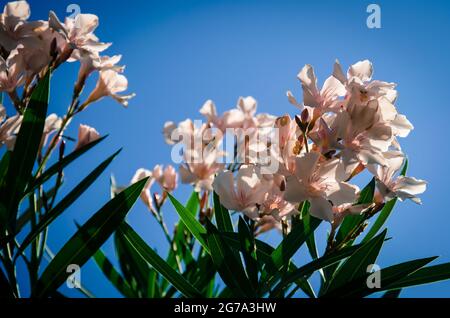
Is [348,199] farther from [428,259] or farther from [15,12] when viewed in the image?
[15,12]

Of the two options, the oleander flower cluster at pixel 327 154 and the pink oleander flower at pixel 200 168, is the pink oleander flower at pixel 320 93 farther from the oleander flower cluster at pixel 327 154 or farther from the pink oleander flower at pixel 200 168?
the pink oleander flower at pixel 200 168

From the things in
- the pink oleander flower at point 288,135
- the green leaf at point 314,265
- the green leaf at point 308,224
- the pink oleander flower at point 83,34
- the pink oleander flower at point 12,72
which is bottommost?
the green leaf at point 314,265

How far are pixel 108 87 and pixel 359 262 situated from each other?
79 centimetres

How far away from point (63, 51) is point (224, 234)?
0.57 m

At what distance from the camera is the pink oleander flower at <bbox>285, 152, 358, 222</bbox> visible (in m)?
0.76

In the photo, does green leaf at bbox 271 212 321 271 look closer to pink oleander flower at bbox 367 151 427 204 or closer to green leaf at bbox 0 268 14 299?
pink oleander flower at bbox 367 151 427 204

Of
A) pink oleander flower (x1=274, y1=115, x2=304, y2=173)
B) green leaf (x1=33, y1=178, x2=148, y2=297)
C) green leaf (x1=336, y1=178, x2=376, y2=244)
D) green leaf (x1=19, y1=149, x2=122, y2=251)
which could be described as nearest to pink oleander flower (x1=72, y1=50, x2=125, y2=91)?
green leaf (x1=19, y1=149, x2=122, y2=251)

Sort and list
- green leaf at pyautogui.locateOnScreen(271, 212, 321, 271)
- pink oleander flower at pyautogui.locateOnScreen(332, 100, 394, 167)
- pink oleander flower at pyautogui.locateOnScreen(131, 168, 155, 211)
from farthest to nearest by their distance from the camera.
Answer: pink oleander flower at pyautogui.locateOnScreen(131, 168, 155, 211) < green leaf at pyautogui.locateOnScreen(271, 212, 321, 271) < pink oleander flower at pyautogui.locateOnScreen(332, 100, 394, 167)

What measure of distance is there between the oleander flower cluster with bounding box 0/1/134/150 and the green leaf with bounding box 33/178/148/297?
26 cm

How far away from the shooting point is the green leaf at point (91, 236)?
889mm

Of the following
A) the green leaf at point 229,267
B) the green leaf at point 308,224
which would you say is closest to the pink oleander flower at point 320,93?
the green leaf at point 308,224

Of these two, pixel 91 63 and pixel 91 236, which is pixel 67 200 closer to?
pixel 91 236

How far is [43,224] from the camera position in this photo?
0.94 metres

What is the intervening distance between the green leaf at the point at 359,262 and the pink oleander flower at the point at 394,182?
0.30ft
